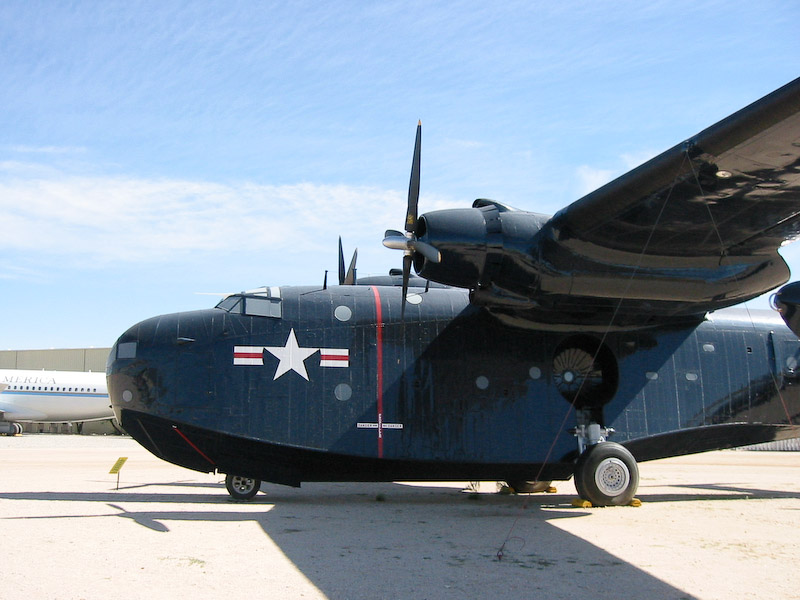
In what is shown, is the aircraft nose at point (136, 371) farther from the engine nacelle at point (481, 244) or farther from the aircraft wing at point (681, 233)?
the aircraft wing at point (681, 233)

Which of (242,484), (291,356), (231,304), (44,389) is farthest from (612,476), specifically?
(44,389)

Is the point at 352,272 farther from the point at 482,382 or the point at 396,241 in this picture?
the point at 396,241

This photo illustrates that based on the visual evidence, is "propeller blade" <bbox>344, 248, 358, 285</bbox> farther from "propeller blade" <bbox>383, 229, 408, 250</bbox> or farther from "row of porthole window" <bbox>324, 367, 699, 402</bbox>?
"propeller blade" <bbox>383, 229, 408, 250</bbox>

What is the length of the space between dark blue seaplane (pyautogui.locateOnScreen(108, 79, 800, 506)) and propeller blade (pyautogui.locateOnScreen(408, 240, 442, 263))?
0.04 m

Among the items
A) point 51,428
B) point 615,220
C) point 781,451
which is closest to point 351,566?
point 615,220

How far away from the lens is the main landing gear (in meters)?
12.4

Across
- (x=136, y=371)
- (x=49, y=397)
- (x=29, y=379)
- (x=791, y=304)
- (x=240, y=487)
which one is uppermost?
(x=29, y=379)

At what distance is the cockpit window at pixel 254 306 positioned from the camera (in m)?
13.1

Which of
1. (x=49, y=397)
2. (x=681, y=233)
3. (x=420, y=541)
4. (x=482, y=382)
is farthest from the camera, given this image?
(x=49, y=397)

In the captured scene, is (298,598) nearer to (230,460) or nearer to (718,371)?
(230,460)

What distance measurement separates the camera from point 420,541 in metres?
9.30

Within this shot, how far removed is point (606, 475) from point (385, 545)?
17.7 feet

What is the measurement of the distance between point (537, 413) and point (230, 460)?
598 cm

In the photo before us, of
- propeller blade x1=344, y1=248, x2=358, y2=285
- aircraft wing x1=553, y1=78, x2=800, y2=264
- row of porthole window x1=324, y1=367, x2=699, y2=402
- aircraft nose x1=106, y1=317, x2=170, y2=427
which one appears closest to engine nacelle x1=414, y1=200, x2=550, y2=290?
aircraft wing x1=553, y1=78, x2=800, y2=264
